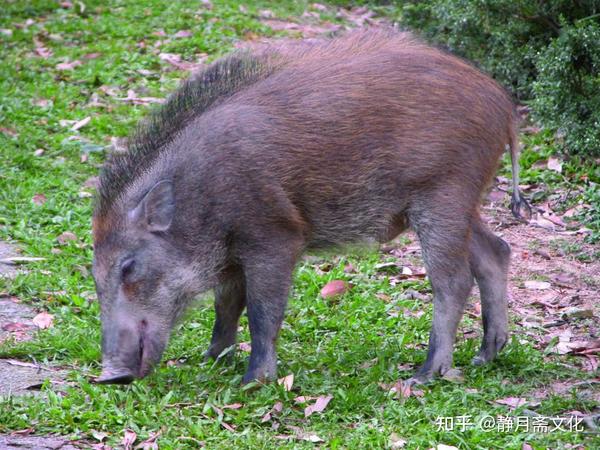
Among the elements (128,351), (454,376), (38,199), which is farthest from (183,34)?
(454,376)

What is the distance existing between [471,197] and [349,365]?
1206 millimetres

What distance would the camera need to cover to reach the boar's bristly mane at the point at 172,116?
578 cm

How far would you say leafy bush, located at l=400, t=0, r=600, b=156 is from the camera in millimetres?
8516

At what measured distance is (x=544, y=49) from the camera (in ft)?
29.7

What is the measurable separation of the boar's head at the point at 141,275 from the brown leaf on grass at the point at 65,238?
210cm

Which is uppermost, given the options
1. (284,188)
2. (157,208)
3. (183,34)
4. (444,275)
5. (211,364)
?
(284,188)

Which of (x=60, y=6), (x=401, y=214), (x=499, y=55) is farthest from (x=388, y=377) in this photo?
(x=60, y=6)

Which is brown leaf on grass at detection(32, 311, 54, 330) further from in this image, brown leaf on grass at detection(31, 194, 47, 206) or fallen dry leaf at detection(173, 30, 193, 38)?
fallen dry leaf at detection(173, 30, 193, 38)

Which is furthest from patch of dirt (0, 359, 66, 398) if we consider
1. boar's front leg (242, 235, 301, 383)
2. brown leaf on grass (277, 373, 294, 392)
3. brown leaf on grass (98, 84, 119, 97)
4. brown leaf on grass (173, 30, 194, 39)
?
brown leaf on grass (173, 30, 194, 39)

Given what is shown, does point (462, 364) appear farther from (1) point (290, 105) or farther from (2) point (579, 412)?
(1) point (290, 105)

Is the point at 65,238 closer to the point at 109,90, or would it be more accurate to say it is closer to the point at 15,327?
the point at 15,327

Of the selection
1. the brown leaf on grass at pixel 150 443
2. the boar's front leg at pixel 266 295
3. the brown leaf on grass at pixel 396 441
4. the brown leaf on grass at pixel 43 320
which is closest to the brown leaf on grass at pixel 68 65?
the brown leaf on grass at pixel 43 320

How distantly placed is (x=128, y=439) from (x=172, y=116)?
1.95 metres

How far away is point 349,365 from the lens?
5914 mm
